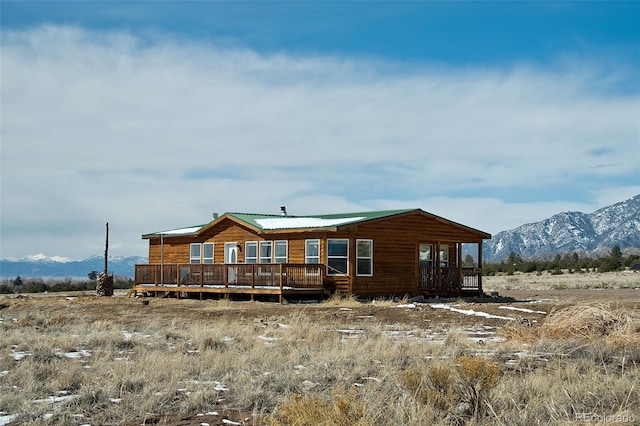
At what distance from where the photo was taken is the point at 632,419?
672 centimetres

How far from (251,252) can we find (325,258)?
4.52m

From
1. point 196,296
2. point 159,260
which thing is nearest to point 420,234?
point 196,296

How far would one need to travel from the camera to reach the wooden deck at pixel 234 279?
25.6 metres

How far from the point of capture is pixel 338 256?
2652 centimetres

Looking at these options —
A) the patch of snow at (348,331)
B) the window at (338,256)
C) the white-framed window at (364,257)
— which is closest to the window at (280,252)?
the window at (338,256)

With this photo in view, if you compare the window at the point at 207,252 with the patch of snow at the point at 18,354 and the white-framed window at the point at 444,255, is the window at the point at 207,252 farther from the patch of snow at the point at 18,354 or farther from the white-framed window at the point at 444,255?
the patch of snow at the point at 18,354

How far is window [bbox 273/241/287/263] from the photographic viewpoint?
2807 centimetres

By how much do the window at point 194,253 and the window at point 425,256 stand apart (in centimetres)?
1000

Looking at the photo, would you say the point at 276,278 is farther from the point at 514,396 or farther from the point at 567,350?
the point at 514,396

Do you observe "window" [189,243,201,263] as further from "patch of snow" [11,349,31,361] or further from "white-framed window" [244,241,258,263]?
"patch of snow" [11,349,31,361]

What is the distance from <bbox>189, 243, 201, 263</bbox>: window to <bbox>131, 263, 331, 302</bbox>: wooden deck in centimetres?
172

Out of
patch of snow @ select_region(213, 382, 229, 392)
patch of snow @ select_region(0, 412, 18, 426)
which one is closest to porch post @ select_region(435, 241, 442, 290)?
patch of snow @ select_region(213, 382, 229, 392)

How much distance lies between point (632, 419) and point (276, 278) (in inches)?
763

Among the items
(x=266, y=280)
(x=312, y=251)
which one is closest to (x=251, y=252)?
(x=312, y=251)
